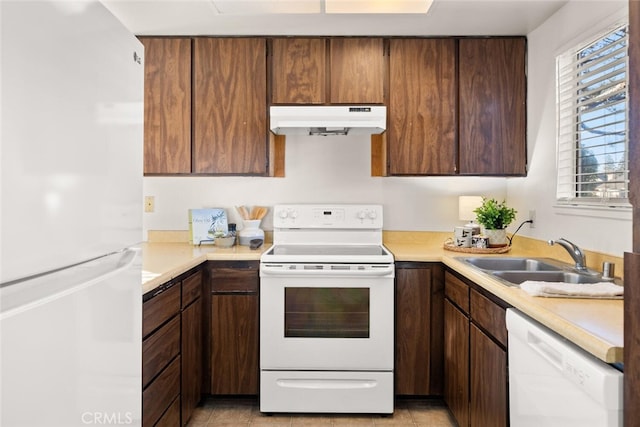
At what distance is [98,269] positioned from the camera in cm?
95

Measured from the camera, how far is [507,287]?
166 centimetres

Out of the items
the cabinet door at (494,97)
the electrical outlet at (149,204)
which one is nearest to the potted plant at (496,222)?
the cabinet door at (494,97)

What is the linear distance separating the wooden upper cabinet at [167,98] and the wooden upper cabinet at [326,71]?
55cm

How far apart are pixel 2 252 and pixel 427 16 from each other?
2.41 metres

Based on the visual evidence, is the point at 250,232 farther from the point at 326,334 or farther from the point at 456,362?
the point at 456,362

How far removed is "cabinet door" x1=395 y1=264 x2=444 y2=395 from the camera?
8.40ft

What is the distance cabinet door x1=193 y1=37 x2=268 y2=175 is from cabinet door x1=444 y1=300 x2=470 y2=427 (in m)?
1.45

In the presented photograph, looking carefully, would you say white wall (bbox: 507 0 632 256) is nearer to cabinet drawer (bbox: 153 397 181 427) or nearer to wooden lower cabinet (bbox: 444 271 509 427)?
wooden lower cabinet (bbox: 444 271 509 427)

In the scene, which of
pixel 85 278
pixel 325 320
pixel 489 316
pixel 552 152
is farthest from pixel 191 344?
pixel 552 152

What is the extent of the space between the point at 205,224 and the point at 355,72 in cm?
138

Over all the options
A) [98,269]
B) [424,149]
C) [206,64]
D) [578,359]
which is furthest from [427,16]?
[98,269]

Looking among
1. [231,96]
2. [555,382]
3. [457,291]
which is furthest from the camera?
[231,96]

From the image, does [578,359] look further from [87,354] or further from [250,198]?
[250,198]

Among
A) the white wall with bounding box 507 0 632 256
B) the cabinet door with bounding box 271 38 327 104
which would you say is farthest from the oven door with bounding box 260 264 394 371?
the cabinet door with bounding box 271 38 327 104
